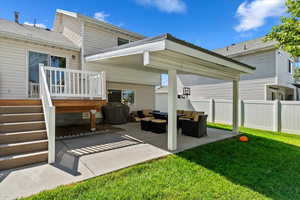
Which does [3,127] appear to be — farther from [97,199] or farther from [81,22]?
[81,22]

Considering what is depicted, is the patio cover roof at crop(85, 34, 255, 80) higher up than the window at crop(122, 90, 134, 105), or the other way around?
the patio cover roof at crop(85, 34, 255, 80)

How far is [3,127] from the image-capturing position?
4.01m

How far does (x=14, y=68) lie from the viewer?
6.64m

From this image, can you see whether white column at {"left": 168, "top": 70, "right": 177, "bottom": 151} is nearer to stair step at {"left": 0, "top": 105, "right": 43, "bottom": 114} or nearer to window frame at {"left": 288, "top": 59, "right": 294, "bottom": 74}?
stair step at {"left": 0, "top": 105, "right": 43, "bottom": 114}

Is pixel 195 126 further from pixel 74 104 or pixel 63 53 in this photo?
pixel 63 53

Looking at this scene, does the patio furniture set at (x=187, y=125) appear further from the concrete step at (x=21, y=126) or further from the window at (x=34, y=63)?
the window at (x=34, y=63)

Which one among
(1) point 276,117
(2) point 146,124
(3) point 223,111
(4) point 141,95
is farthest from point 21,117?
(1) point 276,117

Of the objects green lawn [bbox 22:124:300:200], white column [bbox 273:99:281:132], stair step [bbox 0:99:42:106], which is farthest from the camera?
white column [bbox 273:99:281:132]

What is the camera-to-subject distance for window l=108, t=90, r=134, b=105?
31.6 ft

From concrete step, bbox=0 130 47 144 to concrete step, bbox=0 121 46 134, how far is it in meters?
0.25

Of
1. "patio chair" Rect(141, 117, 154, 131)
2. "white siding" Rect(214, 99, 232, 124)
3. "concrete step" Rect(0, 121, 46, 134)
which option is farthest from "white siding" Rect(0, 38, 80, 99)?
"white siding" Rect(214, 99, 232, 124)

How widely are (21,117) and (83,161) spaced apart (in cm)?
241

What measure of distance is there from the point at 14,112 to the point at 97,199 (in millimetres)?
4148

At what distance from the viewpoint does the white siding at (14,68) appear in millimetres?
6414
